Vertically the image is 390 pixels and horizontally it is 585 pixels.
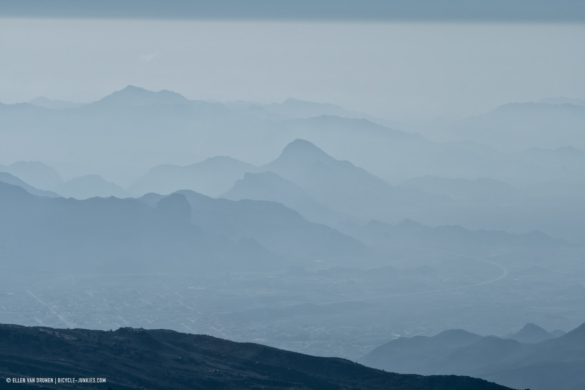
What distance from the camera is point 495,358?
310 ft

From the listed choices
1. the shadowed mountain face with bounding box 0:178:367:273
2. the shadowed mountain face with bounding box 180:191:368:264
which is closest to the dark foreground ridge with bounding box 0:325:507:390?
the shadowed mountain face with bounding box 0:178:367:273

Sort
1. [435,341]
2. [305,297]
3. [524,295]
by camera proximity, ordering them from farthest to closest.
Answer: [524,295]
[305,297]
[435,341]

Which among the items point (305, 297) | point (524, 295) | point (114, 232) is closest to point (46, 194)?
point (114, 232)

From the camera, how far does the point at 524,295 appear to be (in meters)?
160

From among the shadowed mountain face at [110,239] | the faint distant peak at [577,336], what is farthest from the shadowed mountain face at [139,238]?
the faint distant peak at [577,336]

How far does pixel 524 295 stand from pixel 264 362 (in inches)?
4279

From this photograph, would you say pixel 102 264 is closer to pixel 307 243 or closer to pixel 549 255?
pixel 307 243

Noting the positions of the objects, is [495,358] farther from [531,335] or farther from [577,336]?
[531,335]

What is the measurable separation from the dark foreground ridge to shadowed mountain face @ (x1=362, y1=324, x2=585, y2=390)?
31.8 meters

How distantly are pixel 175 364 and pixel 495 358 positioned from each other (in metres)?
45.4

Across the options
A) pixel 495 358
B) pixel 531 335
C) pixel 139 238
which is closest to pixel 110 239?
pixel 139 238

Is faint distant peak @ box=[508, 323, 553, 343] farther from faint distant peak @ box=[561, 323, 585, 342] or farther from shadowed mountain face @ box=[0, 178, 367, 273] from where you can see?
shadowed mountain face @ box=[0, 178, 367, 273]

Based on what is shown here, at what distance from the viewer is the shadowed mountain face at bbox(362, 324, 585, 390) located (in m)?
85.5

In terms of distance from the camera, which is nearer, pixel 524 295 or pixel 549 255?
pixel 524 295
